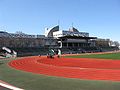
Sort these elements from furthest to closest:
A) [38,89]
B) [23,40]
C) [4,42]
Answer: [23,40] < [4,42] < [38,89]

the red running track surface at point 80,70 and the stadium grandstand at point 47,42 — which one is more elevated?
the stadium grandstand at point 47,42

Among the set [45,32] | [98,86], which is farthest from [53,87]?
[45,32]

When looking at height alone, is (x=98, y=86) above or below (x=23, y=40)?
below

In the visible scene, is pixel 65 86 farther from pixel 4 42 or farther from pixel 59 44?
pixel 59 44

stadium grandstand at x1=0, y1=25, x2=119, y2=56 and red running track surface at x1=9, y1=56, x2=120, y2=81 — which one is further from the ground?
stadium grandstand at x1=0, y1=25, x2=119, y2=56

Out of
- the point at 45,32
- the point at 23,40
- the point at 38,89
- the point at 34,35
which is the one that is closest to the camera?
the point at 38,89

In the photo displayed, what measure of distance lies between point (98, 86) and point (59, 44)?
83331 millimetres

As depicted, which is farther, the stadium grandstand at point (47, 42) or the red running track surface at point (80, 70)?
the stadium grandstand at point (47, 42)

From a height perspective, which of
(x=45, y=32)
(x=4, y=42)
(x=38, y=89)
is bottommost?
(x=38, y=89)

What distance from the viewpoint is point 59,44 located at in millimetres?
95625

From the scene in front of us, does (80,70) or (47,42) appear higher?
(47,42)

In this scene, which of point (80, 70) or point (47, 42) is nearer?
point (80, 70)

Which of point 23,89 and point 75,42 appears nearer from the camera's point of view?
point 23,89

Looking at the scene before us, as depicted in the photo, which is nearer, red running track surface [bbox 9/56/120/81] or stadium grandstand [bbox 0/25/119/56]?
red running track surface [bbox 9/56/120/81]
